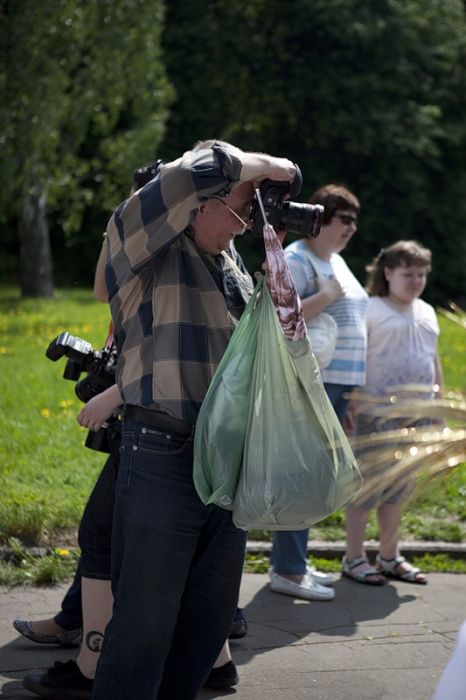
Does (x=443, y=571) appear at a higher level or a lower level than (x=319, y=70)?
lower

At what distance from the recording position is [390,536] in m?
5.65

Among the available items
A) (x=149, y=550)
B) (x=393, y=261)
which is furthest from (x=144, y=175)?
Answer: (x=393, y=261)

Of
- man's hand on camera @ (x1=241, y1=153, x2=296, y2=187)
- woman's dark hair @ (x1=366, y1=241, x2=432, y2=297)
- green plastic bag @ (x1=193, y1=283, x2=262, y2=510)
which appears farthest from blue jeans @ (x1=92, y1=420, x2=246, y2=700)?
woman's dark hair @ (x1=366, y1=241, x2=432, y2=297)

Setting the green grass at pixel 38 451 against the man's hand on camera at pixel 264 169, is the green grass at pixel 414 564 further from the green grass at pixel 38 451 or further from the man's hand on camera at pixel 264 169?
the man's hand on camera at pixel 264 169

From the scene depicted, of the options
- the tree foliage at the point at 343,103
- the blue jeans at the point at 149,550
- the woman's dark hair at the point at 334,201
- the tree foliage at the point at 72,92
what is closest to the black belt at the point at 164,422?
A: the blue jeans at the point at 149,550

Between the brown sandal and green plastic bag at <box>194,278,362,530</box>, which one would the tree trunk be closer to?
the brown sandal

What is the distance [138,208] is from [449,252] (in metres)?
24.9

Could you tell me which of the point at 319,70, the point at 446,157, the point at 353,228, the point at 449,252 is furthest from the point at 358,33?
the point at 353,228

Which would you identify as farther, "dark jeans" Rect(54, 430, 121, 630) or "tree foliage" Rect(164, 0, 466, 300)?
"tree foliage" Rect(164, 0, 466, 300)

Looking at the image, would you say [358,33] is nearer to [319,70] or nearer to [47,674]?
[319,70]

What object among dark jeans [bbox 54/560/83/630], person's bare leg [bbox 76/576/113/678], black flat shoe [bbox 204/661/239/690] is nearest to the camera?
person's bare leg [bbox 76/576/113/678]

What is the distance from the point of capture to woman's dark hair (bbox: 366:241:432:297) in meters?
5.70

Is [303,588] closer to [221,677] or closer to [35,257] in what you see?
[221,677]

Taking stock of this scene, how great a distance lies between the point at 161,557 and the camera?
314 centimetres
